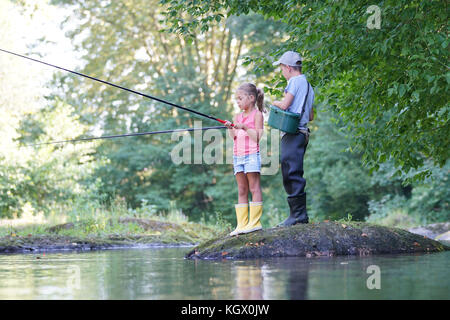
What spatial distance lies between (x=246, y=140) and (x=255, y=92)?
19.0 inches

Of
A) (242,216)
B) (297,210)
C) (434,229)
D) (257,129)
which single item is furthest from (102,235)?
(434,229)

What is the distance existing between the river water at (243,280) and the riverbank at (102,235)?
3800 mm

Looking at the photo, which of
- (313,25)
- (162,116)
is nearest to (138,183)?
(162,116)

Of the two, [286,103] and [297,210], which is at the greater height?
[286,103]

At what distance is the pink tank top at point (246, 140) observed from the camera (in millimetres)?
5914

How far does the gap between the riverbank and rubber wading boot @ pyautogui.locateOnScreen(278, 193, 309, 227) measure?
3652mm

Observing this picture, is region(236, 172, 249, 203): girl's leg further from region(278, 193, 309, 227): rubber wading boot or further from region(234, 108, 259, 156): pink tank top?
region(278, 193, 309, 227): rubber wading boot

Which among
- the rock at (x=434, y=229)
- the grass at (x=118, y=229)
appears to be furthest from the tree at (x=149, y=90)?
the grass at (x=118, y=229)

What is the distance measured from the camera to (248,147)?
5938mm

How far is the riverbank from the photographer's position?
8648mm

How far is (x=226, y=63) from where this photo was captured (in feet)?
96.7

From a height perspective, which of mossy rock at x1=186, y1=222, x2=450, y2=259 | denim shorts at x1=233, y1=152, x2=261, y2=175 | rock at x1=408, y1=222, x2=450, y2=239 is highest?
denim shorts at x1=233, y1=152, x2=261, y2=175

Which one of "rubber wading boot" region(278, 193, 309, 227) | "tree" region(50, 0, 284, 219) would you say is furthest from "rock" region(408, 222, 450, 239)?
"tree" region(50, 0, 284, 219)

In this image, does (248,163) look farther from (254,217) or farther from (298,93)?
(298,93)
